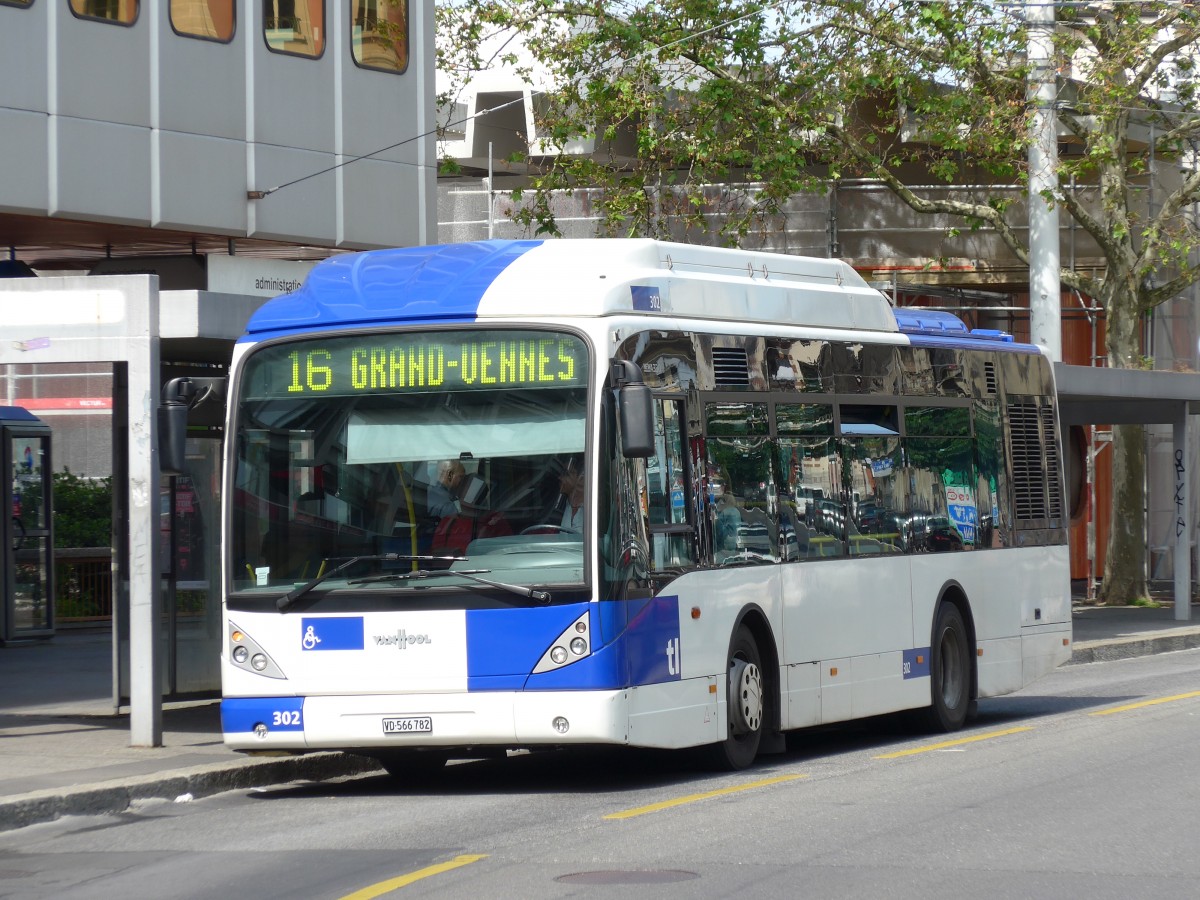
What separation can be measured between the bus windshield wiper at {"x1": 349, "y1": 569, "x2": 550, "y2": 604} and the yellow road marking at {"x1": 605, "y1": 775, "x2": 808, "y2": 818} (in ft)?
4.12

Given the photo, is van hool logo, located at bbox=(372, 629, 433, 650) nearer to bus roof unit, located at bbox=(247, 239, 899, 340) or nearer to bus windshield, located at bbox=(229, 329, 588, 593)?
bus windshield, located at bbox=(229, 329, 588, 593)

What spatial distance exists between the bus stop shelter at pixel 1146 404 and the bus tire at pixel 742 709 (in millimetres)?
12509

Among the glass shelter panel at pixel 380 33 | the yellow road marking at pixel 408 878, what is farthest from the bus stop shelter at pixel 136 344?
the glass shelter panel at pixel 380 33

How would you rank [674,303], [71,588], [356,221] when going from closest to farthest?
[674,303] < [356,221] < [71,588]

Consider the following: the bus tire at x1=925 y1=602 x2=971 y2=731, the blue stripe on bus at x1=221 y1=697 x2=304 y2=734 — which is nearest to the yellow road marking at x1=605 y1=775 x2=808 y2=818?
the blue stripe on bus at x1=221 y1=697 x2=304 y2=734

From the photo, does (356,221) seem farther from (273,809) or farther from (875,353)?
(273,809)

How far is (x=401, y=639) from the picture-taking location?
1080 cm

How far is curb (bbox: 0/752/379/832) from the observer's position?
409 inches

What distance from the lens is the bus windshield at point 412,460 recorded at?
1073cm

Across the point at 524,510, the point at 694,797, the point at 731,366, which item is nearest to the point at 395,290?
the point at 524,510

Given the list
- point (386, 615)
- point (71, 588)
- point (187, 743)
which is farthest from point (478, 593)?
point (71, 588)

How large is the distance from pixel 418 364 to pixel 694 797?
2.89 meters

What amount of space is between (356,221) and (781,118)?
24.8 feet

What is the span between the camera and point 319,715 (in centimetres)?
1091
